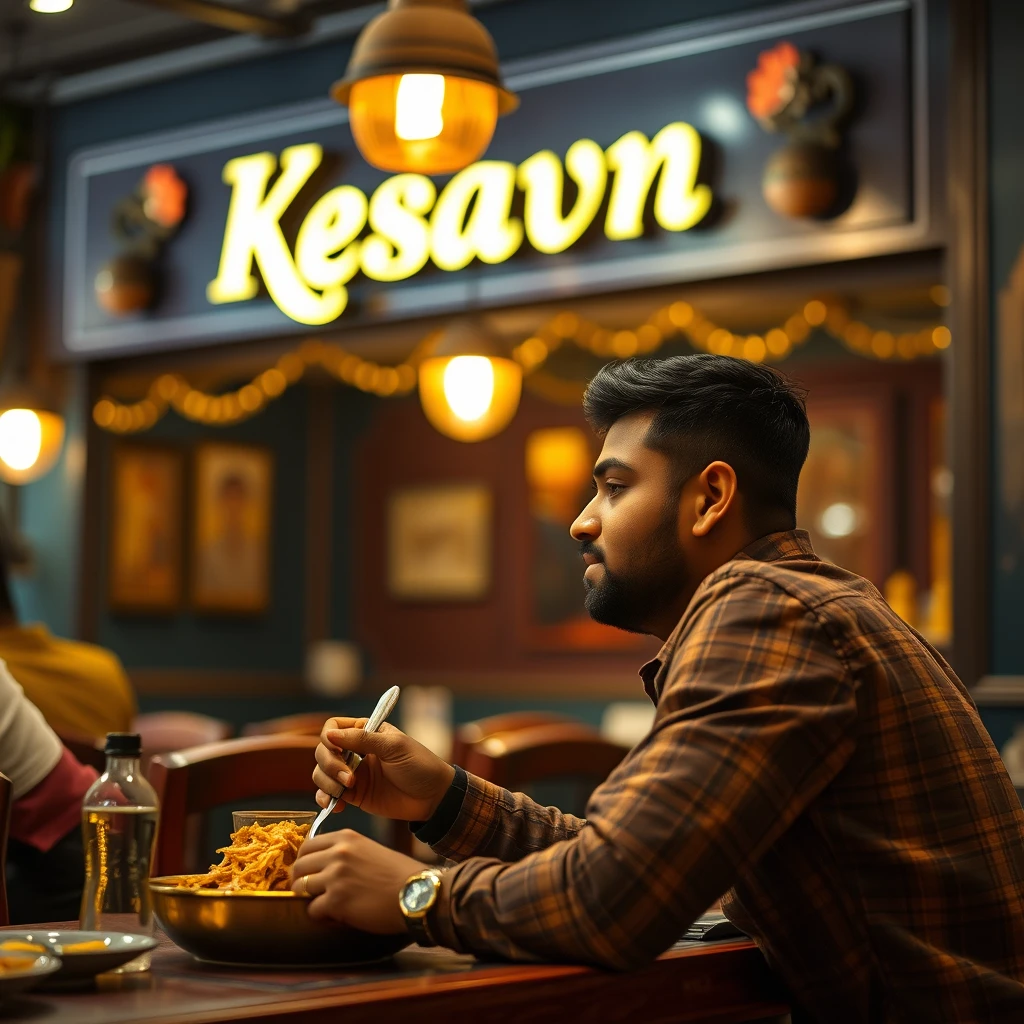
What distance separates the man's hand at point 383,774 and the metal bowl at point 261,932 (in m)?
0.27

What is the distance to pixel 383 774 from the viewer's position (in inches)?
72.9

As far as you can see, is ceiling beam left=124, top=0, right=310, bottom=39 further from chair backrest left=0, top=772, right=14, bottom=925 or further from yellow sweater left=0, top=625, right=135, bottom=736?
chair backrest left=0, top=772, right=14, bottom=925

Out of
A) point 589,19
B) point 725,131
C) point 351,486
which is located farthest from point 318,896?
point 351,486

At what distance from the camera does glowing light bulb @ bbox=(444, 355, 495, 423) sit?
4969 millimetres

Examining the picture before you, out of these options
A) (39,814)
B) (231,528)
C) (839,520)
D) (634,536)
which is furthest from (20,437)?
(634,536)

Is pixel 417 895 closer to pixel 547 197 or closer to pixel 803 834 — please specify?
pixel 803 834

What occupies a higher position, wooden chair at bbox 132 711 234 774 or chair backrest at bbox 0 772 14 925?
chair backrest at bbox 0 772 14 925

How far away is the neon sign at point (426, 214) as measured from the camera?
510cm

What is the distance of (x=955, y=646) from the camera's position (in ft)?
14.5

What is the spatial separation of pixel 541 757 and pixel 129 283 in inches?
153

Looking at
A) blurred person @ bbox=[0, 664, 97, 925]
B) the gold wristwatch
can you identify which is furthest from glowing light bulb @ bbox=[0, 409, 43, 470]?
the gold wristwatch

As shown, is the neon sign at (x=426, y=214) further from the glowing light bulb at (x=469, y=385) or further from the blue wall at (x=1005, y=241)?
the blue wall at (x=1005, y=241)

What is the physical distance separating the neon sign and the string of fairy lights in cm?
26

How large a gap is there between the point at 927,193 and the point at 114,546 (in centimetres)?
474
